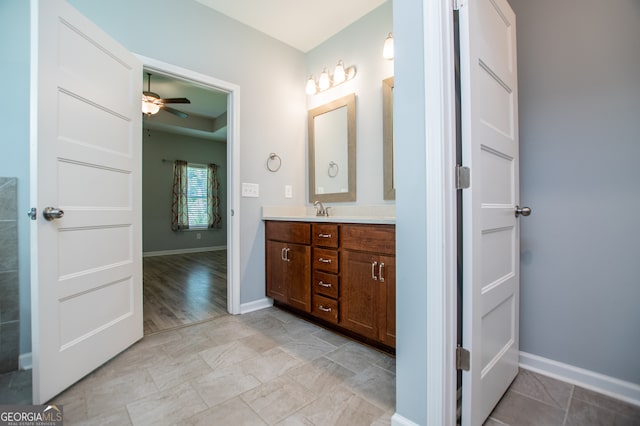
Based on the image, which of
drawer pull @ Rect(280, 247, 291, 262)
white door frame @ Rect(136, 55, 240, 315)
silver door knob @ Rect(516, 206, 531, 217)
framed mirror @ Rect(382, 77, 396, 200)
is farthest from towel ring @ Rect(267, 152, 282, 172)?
silver door knob @ Rect(516, 206, 531, 217)

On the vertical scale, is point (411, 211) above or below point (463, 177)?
below

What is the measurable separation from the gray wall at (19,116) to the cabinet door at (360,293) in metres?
1.90

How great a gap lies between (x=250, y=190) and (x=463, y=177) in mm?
1916

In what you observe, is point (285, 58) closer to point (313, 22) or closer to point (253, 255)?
point (313, 22)

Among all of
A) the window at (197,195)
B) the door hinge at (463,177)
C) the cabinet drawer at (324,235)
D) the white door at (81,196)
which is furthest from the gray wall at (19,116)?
the window at (197,195)

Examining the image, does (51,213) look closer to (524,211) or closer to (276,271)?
(276,271)

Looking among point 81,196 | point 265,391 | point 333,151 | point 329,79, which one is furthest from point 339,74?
point 265,391

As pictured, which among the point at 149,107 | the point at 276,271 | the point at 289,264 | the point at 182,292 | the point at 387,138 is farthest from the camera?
the point at 149,107

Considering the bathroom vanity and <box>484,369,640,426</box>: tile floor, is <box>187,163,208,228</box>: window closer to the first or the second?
the bathroom vanity

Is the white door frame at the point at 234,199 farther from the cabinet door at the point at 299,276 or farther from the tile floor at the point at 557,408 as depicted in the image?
the tile floor at the point at 557,408

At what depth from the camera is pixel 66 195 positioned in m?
1.40

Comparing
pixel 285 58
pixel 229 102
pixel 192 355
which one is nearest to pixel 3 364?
pixel 192 355

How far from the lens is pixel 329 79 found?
2.69m

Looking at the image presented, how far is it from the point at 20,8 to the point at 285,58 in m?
1.89
